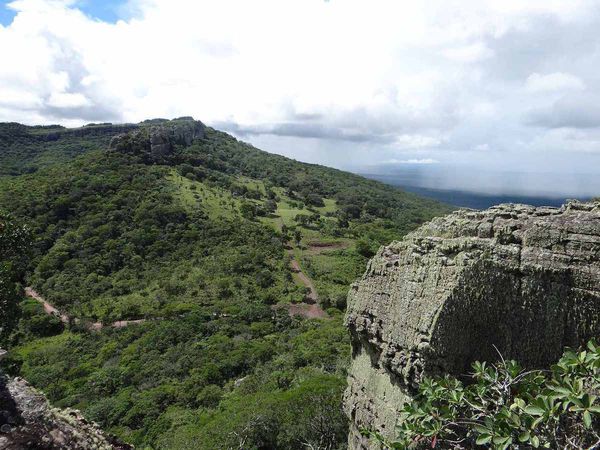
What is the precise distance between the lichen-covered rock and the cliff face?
622cm

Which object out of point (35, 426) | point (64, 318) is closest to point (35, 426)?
point (35, 426)

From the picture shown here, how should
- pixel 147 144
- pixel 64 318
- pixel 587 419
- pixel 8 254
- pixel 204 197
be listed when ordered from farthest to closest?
pixel 147 144 → pixel 204 197 → pixel 64 318 → pixel 8 254 → pixel 587 419

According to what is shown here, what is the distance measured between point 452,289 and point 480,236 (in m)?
1.89

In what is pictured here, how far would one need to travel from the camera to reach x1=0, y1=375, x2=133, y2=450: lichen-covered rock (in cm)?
620

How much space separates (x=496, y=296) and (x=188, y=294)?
50.9 meters

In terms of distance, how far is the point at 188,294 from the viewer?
54688 mm

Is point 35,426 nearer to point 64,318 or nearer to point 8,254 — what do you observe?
point 8,254

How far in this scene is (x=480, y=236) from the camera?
925 centimetres

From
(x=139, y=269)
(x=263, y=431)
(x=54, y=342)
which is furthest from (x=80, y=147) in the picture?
(x=263, y=431)

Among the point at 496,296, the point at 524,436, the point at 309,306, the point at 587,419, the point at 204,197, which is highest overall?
the point at 204,197

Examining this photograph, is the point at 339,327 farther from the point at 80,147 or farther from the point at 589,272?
the point at 80,147

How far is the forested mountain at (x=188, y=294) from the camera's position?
86.7 ft

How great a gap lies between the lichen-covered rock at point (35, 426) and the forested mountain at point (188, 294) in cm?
1059

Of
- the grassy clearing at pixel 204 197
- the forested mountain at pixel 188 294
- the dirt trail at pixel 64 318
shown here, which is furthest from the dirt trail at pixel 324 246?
the dirt trail at pixel 64 318
